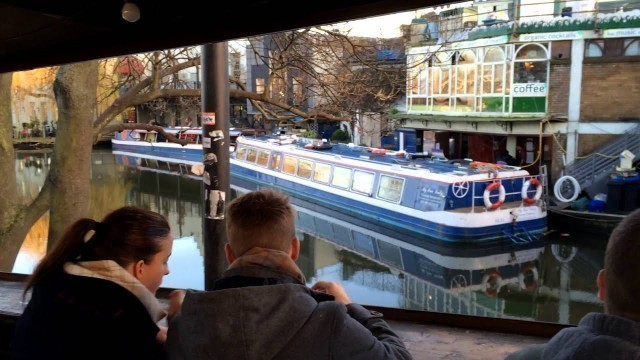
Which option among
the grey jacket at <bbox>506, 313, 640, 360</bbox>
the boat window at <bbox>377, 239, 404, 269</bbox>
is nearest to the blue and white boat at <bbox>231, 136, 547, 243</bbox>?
the boat window at <bbox>377, 239, 404, 269</bbox>

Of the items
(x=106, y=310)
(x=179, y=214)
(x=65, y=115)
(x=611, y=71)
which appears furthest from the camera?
(x=179, y=214)

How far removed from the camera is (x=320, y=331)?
37.6 inches

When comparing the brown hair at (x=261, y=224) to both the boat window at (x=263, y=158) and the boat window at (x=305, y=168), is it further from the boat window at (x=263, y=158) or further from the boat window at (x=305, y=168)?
the boat window at (x=263, y=158)

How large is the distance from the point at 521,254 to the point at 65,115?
1018 cm

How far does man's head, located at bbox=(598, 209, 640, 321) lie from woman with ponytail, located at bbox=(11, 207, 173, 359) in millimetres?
844

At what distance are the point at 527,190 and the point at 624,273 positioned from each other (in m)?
12.0

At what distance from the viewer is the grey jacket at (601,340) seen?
2.65ft

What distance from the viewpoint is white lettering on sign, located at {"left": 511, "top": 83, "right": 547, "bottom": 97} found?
14.2 m

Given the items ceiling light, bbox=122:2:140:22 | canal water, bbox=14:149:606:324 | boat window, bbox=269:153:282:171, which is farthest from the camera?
boat window, bbox=269:153:282:171

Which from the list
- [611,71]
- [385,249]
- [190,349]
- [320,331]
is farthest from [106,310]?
[611,71]

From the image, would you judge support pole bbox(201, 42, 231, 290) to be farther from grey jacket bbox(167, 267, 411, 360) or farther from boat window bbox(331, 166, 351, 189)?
boat window bbox(331, 166, 351, 189)

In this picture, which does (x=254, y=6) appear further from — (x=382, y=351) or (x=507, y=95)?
(x=507, y=95)

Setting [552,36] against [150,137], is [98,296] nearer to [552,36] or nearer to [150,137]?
[552,36]

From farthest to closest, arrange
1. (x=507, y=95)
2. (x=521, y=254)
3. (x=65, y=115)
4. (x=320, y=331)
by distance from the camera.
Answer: (x=507, y=95) < (x=521, y=254) < (x=65, y=115) < (x=320, y=331)
